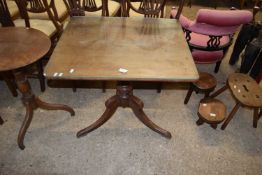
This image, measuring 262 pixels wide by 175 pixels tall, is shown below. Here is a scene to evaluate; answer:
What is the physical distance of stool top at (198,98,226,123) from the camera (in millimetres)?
1657

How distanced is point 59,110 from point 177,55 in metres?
1.22

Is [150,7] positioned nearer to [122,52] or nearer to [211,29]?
[211,29]

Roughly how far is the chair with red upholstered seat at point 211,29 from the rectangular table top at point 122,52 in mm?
271

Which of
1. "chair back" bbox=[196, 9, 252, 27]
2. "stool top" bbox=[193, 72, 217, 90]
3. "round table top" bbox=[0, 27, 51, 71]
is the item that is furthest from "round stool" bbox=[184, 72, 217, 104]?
"round table top" bbox=[0, 27, 51, 71]

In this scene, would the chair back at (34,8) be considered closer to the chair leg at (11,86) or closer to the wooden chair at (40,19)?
the wooden chair at (40,19)

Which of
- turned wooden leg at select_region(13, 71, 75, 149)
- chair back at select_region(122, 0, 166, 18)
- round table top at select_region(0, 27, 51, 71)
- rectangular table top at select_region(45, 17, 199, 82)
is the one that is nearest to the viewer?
rectangular table top at select_region(45, 17, 199, 82)

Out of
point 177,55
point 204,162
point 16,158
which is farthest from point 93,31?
point 204,162

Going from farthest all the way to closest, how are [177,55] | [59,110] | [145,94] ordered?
1. [145,94]
2. [59,110]
3. [177,55]

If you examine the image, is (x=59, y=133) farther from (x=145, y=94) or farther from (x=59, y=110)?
(x=145, y=94)

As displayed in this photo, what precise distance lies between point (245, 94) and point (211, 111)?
0.29 meters

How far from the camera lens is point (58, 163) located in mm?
1531

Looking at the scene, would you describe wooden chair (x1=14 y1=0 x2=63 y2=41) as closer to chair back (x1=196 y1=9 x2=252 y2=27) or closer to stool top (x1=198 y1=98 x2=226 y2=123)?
chair back (x1=196 y1=9 x2=252 y2=27)

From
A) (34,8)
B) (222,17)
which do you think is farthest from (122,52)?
(34,8)

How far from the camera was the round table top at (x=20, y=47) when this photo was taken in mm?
1178
